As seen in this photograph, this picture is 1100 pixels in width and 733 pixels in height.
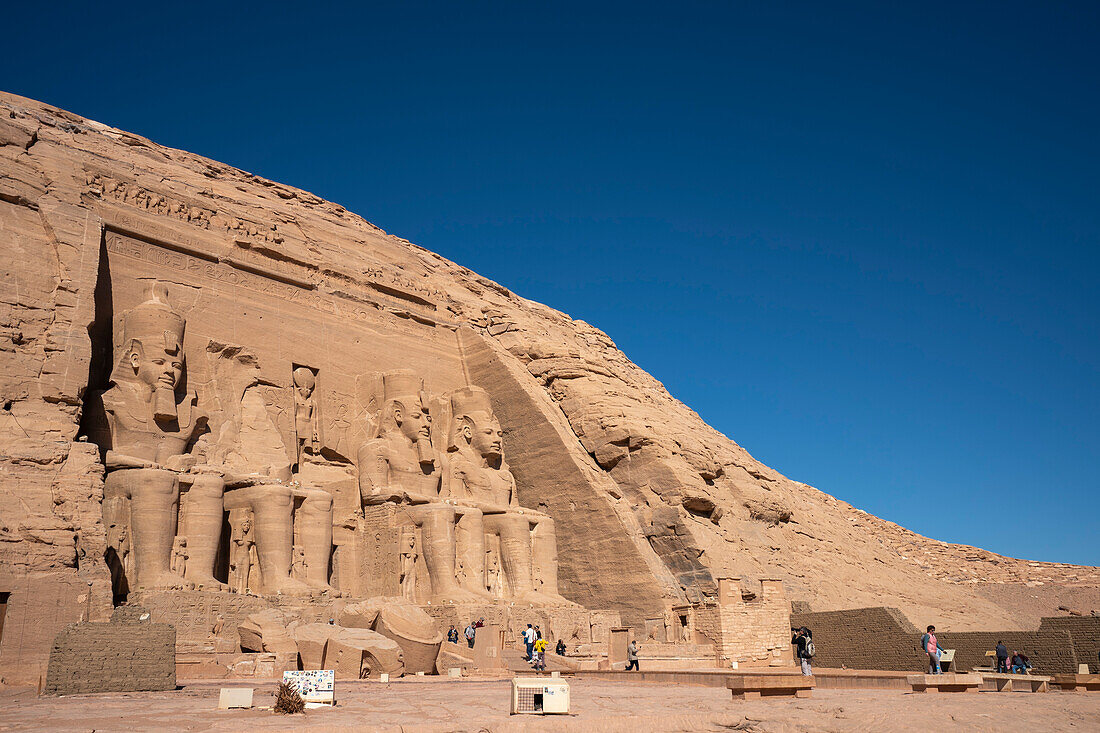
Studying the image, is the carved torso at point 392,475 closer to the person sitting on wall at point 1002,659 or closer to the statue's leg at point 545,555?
the statue's leg at point 545,555

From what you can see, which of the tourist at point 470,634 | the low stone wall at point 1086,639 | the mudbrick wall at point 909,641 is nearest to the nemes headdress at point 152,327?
the tourist at point 470,634

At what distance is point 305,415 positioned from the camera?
51.0ft

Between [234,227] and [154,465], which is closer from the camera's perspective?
[154,465]

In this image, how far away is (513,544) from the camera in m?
15.4

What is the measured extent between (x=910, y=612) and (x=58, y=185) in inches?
600

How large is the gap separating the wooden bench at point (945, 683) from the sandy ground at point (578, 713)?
0.15 metres

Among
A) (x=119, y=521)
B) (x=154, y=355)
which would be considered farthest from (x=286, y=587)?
(x=154, y=355)

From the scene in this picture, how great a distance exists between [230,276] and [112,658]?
27.3ft

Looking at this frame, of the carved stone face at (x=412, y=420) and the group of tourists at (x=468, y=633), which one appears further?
the carved stone face at (x=412, y=420)

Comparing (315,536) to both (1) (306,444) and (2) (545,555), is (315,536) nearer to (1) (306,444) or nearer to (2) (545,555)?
(1) (306,444)

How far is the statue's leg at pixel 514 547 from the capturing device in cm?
1525

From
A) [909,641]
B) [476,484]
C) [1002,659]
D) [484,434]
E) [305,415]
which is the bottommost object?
[1002,659]

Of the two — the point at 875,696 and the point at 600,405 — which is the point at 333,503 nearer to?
the point at 600,405

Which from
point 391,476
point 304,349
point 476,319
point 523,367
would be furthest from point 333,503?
point 476,319
